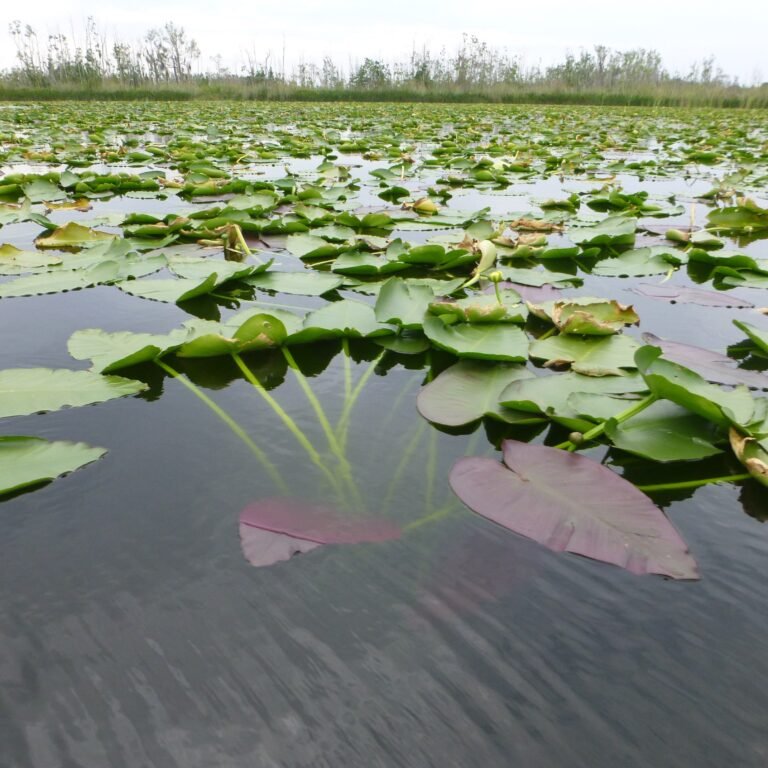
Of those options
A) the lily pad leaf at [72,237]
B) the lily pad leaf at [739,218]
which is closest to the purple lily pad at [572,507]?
the lily pad leaf at [72,237]

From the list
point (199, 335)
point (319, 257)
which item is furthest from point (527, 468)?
point (319, 257)

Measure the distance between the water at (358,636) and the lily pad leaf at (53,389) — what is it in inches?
5.4

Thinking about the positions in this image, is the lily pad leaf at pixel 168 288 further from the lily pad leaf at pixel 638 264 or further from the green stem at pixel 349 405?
the lily pad leaf at pixel 638 264

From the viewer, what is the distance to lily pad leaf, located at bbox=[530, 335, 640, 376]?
870mm

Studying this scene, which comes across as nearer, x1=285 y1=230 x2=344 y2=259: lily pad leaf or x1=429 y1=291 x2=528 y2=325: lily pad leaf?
x1=429 y1=291 x2=528 y2=325: lily pad leaf

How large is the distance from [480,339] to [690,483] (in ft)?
1.27

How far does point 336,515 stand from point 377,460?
0.41 feet

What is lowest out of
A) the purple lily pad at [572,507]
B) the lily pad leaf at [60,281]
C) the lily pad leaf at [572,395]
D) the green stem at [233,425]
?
the green stem at [233,425]

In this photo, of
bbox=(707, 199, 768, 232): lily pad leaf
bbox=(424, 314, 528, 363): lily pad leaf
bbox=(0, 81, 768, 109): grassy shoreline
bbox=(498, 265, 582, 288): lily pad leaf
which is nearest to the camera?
bbox=(424, 314, 528, 363): lily pad leaf

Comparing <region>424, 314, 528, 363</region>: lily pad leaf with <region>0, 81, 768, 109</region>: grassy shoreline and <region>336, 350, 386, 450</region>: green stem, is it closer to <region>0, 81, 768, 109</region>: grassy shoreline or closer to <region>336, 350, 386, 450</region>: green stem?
<region>336, 350, 386, 450</region>: green stem

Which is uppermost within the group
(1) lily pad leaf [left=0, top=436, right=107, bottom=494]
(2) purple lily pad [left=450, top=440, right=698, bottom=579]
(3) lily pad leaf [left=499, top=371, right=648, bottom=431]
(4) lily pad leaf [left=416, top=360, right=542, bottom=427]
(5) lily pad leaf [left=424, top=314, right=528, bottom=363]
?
(5) lily pad leaf [left=424, top=314, right=528, bottom=363]

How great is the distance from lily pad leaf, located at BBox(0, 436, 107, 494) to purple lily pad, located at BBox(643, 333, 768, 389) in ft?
2.61

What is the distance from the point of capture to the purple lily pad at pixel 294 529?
528 millimetres

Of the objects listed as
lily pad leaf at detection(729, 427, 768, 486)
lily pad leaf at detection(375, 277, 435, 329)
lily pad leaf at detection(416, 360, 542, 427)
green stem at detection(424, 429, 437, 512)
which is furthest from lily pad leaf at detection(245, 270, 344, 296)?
lily pad leaf at detection(729, 427, 768, 486)
